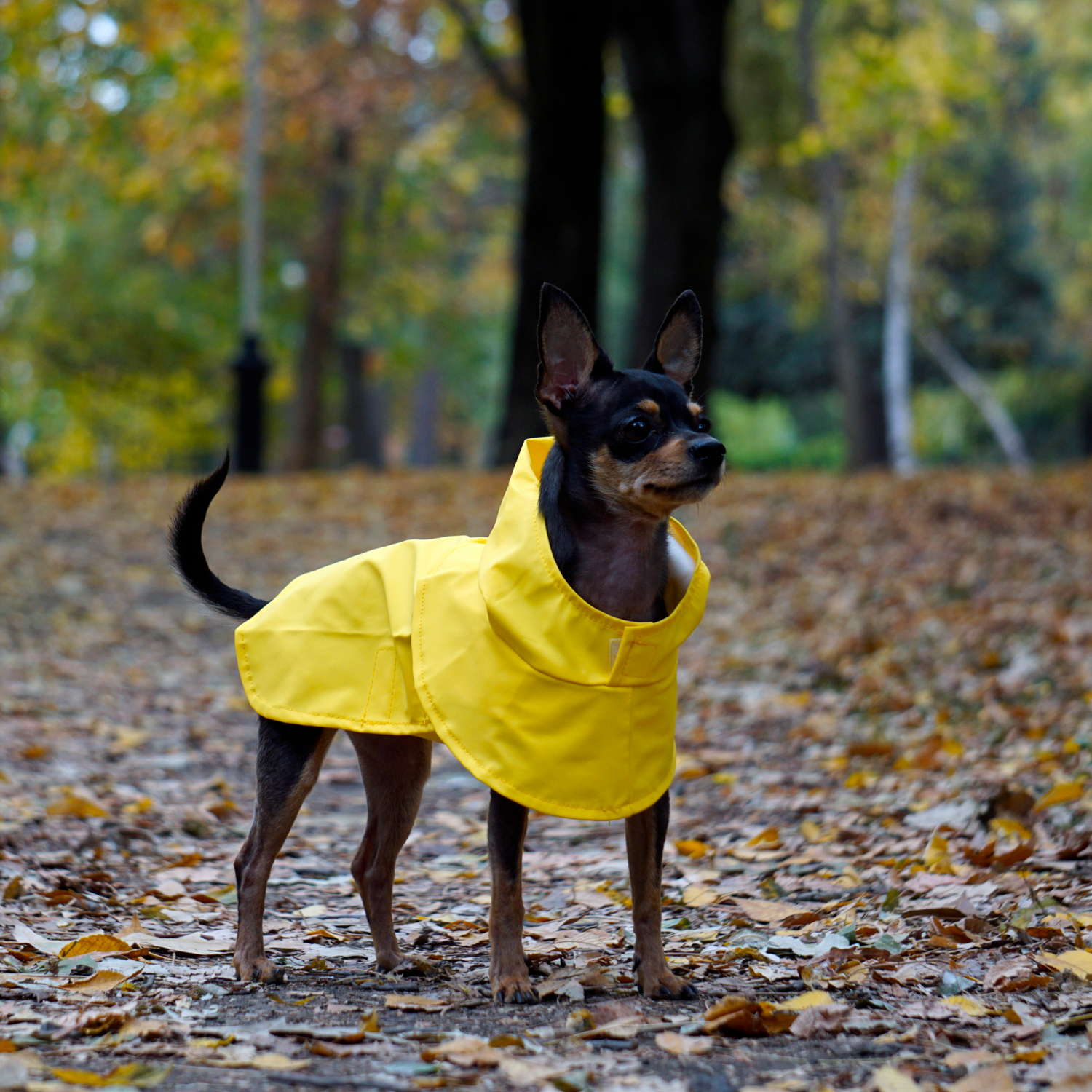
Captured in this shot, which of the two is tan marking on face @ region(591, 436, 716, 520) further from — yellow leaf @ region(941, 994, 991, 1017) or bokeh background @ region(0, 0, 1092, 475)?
bokeh background @ region(0, 0, 1092, 475)

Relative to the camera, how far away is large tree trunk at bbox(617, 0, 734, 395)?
13.9m

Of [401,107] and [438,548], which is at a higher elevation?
[401,107]

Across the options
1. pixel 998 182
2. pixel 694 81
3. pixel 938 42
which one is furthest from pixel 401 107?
pixel 998 182

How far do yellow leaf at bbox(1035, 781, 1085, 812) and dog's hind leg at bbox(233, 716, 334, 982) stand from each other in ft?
9.53

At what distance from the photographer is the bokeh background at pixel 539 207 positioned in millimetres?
14898

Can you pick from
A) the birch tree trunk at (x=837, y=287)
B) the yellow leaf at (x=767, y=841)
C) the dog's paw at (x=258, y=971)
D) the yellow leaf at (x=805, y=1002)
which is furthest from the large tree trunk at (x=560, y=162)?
the yellow leaf at (x=805, y=1002)

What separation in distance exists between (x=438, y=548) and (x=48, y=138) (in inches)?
780

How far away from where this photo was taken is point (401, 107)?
24688 millimetres

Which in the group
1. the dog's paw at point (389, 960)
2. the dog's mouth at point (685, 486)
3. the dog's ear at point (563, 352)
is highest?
the dog's ear at point (563, 352)

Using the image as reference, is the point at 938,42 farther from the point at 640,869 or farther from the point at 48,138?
the point at 640,869

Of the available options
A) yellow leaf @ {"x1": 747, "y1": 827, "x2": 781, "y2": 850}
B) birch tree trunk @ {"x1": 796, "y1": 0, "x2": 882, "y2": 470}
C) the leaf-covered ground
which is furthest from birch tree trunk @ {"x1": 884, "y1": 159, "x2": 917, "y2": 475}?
yellow leaf @ {"x1": 747, "y1": 827, "x2": 781, "y2": 850}

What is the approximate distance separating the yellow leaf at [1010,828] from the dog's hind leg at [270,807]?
2620 mm

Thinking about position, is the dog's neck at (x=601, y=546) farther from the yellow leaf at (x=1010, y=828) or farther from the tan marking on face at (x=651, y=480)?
the yellow leaf at (x=1010, y=828)

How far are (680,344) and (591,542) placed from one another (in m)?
0.71
